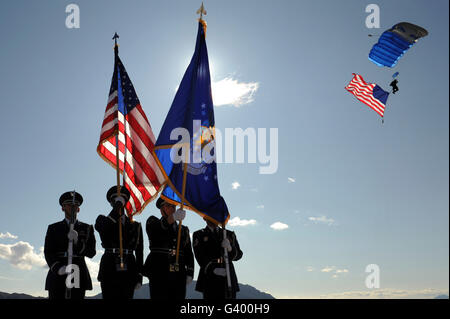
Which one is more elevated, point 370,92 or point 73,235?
point 370,92

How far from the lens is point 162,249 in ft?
33.5

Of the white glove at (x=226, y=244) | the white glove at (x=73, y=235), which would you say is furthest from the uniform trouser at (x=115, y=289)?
the white glove at (x=226, y=244)

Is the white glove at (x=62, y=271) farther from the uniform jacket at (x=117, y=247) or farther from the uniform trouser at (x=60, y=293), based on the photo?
the uniform jacket at (x=117, y=247)

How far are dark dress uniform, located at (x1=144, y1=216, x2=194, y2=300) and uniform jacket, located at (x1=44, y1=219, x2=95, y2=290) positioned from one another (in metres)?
1.36

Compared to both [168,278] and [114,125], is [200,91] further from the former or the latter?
[168,278]

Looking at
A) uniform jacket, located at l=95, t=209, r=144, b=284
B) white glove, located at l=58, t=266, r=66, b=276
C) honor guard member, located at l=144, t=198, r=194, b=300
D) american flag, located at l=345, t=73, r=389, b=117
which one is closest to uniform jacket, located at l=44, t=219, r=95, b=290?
white glove, located at l=58, t=266, r=66, b=276

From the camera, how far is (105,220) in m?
9.94

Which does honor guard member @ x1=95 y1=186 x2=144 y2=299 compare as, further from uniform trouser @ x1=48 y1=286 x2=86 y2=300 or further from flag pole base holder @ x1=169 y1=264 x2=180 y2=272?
flag pole base holder @ x1=169 y1=264 x2=180 y2=272

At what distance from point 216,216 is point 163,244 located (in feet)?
4.68

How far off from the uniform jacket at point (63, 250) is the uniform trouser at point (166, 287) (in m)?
1.44

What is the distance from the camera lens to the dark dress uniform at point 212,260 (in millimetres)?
10250

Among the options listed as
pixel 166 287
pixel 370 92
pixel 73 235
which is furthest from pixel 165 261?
pixel 370 92

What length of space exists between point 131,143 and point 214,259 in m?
3.97

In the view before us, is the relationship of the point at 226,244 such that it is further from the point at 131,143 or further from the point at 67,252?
the point at 131,143
